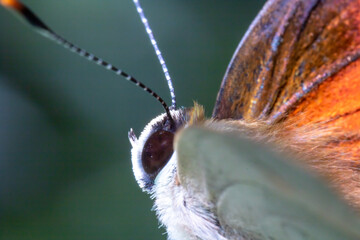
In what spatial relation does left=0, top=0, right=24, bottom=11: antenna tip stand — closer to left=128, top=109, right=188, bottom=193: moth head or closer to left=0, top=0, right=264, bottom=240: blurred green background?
left=128, top=109, right=188, bottom=193: moth head

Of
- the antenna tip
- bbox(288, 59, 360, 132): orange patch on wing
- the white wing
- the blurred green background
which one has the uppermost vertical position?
the blurred green background

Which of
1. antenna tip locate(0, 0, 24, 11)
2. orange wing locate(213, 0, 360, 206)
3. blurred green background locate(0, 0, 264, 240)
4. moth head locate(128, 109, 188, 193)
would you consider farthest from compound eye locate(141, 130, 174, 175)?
blurred green background locate(0, 0, 264, 240)

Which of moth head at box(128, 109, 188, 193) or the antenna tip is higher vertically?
the antenna tip

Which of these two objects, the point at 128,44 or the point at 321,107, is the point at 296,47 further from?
the point at 128,44

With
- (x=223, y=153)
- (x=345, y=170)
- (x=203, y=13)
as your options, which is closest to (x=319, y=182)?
(x=223, y=153)

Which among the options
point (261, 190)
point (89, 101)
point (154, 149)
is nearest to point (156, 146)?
point (154, 149)

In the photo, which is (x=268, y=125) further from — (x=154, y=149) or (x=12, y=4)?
(x=12, y=4)
